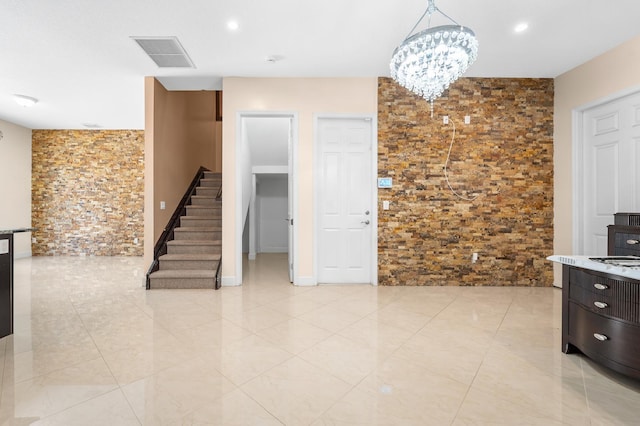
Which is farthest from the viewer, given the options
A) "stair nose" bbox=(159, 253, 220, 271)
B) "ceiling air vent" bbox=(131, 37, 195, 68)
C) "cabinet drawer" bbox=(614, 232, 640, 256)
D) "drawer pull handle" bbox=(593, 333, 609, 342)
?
"stair nose" bbox=(159, 253, 220, 271)

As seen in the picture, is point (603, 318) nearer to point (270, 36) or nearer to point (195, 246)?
point (270, 36)


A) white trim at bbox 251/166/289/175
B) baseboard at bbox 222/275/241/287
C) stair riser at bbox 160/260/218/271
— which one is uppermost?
white trim at bbox 251/166/289/175

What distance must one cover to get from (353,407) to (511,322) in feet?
7.13

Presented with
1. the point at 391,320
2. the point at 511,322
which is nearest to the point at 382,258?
the point at 391,320

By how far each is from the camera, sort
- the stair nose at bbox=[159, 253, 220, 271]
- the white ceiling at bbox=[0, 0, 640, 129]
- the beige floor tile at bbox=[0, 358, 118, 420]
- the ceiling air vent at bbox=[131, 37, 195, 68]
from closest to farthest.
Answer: the beige floor tile at bbox=[0, 358, 118, 420] < the white ceiling at bbox=[0, 0, 640, 129] < the ceiling air vent at bbox=[131, 37, 195, 68] < the stair nose at bbox=[159, 253, 220, 271]

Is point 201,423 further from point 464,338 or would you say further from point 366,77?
point 366,77

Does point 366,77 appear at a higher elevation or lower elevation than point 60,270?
higher

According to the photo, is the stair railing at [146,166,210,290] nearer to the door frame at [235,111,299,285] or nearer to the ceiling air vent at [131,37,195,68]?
the door frame at [235,111,299,285]

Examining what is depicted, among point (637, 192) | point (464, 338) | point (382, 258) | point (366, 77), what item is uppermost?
point (366, 77)

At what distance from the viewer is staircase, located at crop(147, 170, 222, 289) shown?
4004 mm

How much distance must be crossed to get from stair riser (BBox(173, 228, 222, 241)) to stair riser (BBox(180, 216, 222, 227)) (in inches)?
12.5

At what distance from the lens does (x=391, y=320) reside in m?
2.88

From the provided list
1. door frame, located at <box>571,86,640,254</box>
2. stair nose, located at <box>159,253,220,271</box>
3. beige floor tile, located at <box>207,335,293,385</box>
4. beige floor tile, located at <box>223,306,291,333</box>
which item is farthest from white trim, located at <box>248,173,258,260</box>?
door frame, located at <box>571,86,640,254</box>

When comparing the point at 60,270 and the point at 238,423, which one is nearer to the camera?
the point at 238,423
